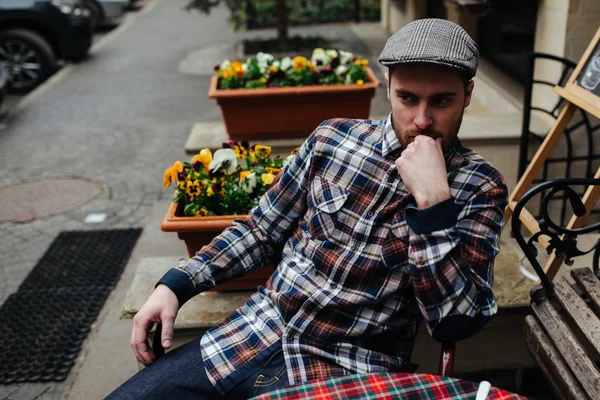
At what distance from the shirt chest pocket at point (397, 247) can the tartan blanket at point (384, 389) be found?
0.36m

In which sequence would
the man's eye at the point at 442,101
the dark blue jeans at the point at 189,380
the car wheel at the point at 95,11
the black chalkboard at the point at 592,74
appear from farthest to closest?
the car wheel at the point at 95,11, the black chalkboard at the point at 592,74, the dark blue jeans at the point at 189,380, the man's eye at the point at 442,101

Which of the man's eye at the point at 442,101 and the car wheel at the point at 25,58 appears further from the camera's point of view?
the car wheel at the point at 25,58

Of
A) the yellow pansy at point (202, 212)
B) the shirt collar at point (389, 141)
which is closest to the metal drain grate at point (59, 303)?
the yellow pansy at point (202, 212)

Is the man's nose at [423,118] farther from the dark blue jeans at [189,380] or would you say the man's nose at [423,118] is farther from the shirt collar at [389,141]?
the dark blue jeans at [189,380]

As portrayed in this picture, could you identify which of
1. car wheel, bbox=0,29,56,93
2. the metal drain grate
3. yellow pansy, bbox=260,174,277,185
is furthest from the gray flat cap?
car wheel, bbox=0,29,56,93

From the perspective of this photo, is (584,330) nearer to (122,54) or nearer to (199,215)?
(199,215)

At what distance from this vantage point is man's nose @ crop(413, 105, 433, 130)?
5.47ft

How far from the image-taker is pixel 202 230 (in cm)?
266

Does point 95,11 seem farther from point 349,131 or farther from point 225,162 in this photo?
point 349,131

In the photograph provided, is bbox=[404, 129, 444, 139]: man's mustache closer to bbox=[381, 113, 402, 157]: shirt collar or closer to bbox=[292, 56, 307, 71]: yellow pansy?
bbox=[381, 113, 402, 157]: shirt collar

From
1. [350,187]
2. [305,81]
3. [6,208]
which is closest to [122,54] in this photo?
[6,208]

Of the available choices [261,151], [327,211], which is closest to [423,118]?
[327,211]

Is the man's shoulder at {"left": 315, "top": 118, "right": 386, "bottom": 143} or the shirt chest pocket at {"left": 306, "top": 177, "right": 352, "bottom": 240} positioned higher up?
the man's shoulder at {"left": 315, "top": 118, "right": 386, "bottom": 143}

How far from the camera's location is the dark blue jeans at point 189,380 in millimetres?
1802
